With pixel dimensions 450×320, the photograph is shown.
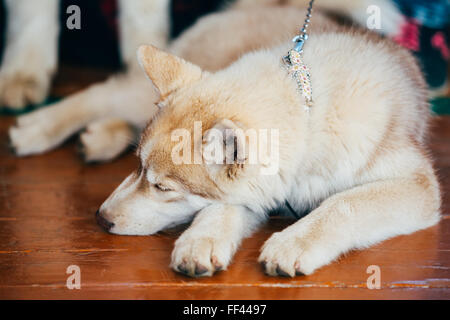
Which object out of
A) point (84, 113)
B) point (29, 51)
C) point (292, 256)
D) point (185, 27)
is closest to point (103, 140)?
point (84, 113)

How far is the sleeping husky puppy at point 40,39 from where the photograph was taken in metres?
2.37

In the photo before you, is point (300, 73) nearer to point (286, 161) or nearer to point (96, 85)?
point (286, 161)

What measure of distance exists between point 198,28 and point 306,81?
0.90m

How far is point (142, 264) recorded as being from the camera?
51.7 inches

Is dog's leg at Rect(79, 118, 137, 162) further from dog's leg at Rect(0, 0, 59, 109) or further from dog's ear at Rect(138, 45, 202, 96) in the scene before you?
dog's ear at Rect(138, 45, 202, 96)

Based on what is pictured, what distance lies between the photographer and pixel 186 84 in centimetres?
144

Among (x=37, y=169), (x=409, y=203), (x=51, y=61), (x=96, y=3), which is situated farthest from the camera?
(x=96, y=3)

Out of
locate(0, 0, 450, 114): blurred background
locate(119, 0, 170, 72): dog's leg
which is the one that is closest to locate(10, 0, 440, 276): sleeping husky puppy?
locate(119, 0, 170, 72): dog's leg

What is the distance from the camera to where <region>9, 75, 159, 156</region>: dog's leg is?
2.07 meters

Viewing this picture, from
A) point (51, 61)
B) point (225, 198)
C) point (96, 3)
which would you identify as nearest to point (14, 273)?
point (225, 198)

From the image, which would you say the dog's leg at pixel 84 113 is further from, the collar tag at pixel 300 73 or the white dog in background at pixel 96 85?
the collar tag at pixel 300 73

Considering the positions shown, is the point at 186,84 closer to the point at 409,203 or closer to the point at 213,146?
the point at 213,146

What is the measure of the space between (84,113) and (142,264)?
3.30 feet

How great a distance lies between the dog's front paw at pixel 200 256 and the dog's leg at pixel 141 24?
4.18 ft
